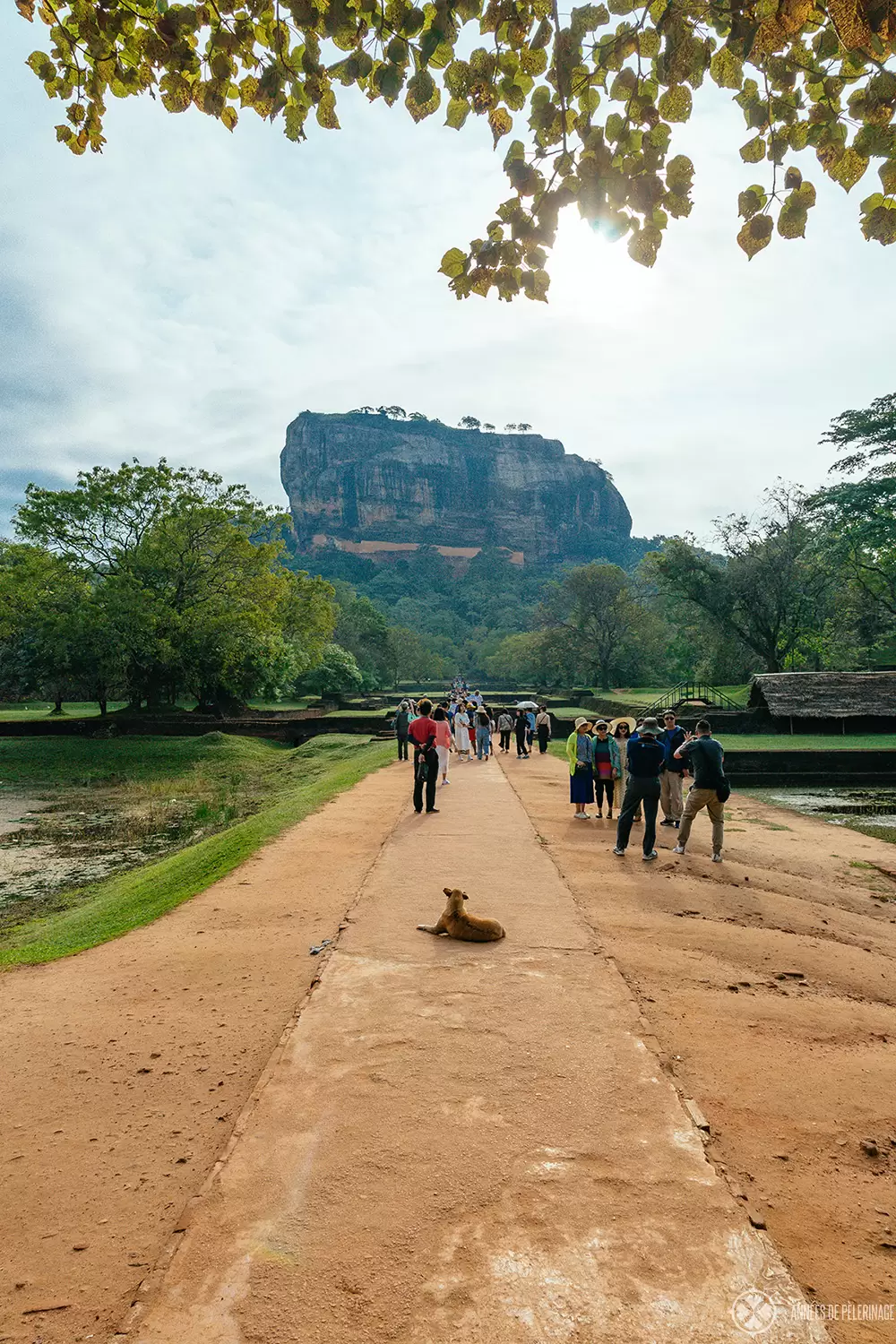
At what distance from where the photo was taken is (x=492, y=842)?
7.86 metres

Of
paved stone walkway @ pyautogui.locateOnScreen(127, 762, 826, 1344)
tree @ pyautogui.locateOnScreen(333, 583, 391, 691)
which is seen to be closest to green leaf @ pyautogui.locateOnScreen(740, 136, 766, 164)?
paved stone walkway @ pyautogui.locateOnScreen(127, 762, 826, 1344)

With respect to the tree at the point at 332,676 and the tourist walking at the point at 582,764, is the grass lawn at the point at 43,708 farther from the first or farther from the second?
the tourist walking at the point at 582,764

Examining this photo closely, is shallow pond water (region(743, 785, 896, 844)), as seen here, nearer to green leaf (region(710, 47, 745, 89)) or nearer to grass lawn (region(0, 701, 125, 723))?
green leaf (region(710, 47, 745, 89))

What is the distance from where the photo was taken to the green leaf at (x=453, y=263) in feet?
10.2

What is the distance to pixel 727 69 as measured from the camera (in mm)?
2721

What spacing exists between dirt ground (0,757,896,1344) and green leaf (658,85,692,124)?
12.9 feet

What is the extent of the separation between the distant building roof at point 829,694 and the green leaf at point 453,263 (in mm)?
21299

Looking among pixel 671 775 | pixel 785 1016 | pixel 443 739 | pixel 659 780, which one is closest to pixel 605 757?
pixel 671 775

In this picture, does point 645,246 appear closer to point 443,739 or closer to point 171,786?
point 443,739

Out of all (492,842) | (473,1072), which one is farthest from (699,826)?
(473,1072)

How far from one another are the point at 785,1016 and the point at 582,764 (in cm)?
590

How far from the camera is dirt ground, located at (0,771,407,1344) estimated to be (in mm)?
2164

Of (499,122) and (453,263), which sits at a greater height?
(499,122)

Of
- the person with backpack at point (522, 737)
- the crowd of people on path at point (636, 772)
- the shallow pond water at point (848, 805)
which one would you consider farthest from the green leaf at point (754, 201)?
the person with backpack at point (522, 737)
